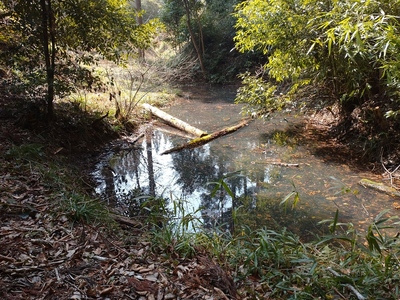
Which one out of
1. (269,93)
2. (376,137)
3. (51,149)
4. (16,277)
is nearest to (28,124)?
(51,149)

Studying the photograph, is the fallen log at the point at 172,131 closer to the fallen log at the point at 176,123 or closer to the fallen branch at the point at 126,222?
the fallen log at the point at 176,123

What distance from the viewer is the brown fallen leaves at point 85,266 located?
2029 millimetres

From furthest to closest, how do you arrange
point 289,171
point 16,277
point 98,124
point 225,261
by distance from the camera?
point 98,124
point 289,171
point 225,261
point 16,277

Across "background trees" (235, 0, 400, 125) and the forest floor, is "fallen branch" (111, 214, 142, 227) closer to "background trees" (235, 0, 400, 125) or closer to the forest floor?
the forest floor

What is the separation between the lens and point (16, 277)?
204 cm

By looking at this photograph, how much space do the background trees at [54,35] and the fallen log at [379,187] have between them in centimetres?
491

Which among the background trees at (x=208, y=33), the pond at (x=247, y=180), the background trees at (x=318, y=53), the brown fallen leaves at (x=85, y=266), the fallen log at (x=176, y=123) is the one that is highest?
the background trees at (x=208, y=33)

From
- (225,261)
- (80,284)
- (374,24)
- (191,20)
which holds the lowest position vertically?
(225,261)

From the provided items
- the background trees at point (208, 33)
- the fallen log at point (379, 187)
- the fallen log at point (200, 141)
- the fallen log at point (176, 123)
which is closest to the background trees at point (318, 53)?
the fallen log at point (379, 187)

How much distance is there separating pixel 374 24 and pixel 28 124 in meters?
5.55

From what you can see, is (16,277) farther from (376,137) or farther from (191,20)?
(191,20)

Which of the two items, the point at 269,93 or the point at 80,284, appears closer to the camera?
the point at 80,284

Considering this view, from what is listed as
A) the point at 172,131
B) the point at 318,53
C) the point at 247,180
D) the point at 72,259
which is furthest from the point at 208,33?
the point at 72,259

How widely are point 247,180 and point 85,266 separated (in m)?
3.57
